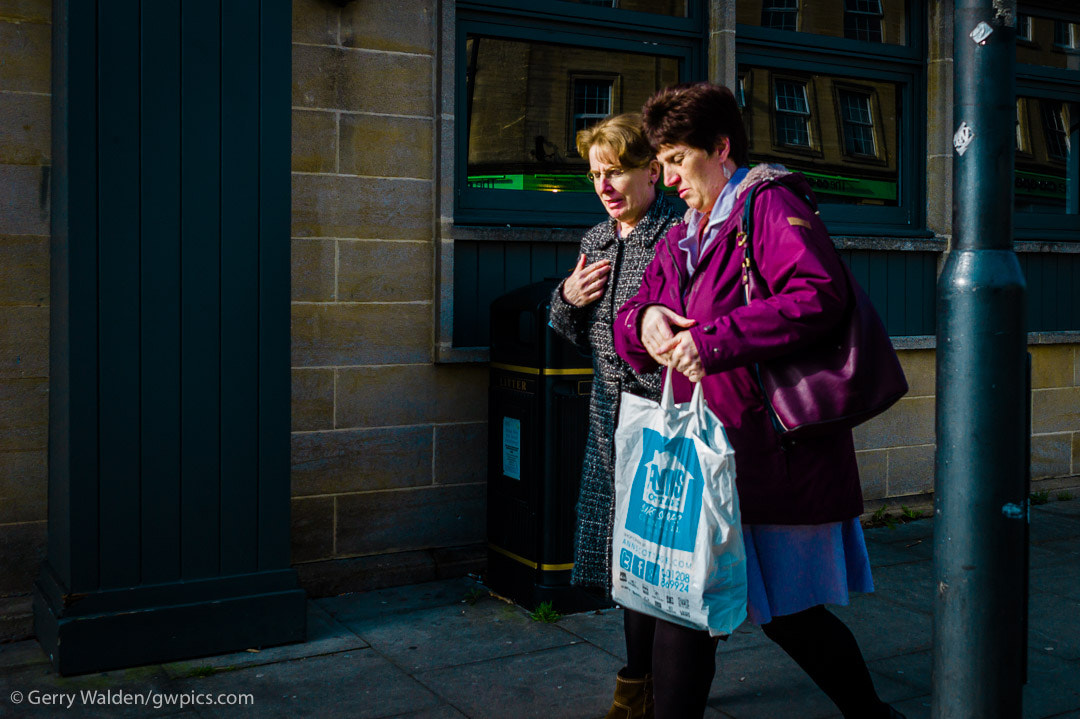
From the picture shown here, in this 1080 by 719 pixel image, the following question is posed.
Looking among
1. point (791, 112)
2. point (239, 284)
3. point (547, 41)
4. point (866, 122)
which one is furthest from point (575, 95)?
point (239, 284)

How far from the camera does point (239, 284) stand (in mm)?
4156

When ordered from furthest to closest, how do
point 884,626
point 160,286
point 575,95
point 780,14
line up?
point 780,14
point 575,95
point 884,626
point 160,286

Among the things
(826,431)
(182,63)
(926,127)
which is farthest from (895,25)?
(826,431)

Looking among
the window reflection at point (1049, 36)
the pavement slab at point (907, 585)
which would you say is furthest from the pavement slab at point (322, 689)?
the window reflection at point (1049, 36)

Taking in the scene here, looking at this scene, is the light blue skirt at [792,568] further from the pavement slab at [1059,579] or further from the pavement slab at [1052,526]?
the pavement slab at [1052,526]

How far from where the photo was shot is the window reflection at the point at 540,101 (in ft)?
Answer: 18.5

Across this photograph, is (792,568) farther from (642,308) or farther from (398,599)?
(398,599)

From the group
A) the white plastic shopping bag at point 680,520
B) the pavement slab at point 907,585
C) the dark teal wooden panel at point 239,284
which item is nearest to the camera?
the white plastic shopping bag at point 680,520

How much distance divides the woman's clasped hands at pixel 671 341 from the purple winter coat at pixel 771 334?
3cm

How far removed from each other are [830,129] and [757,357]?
467 centimetres

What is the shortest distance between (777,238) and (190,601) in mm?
2697

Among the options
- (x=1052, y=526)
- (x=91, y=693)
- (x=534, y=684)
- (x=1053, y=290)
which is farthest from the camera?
(x=1053, y=290)

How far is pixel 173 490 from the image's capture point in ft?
13.4

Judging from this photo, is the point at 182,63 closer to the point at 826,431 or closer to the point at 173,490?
the point at 173,490
